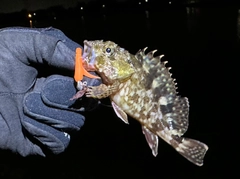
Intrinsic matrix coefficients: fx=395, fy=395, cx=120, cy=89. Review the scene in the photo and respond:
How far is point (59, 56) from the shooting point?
3.00 metres

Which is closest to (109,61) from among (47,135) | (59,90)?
(59,90)

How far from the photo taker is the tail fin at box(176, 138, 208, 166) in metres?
3.33

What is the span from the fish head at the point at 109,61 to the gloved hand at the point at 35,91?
0.10 meters

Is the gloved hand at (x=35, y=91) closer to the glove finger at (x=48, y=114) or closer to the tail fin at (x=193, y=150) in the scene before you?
the glove finger at (x=48, y=114)

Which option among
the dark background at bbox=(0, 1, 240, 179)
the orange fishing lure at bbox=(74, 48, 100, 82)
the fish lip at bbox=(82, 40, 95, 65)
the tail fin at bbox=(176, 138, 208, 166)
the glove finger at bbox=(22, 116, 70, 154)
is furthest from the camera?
the dark background at bbox=(0, 1, 240, 179)

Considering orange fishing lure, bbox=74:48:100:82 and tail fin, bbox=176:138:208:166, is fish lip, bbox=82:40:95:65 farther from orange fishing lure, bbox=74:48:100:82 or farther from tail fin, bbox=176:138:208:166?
tail fin, bbox=176:138:208:166

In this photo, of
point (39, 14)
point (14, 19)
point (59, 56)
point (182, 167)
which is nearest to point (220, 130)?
point (182, 167)

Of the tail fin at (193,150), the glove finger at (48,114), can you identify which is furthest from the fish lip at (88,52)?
the tail fin at (193,150)

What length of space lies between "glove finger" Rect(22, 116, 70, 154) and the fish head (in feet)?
2.05

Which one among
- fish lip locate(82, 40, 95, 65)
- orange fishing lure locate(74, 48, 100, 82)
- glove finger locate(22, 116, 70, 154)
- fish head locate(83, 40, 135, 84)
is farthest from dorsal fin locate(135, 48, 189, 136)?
glove finger locate(22, 116, 70, 154)

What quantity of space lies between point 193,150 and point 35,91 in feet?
4.63

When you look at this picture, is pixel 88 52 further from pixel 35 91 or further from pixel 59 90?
pixel 35 91

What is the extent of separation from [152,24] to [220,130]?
1603 cm

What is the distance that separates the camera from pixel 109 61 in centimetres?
320
